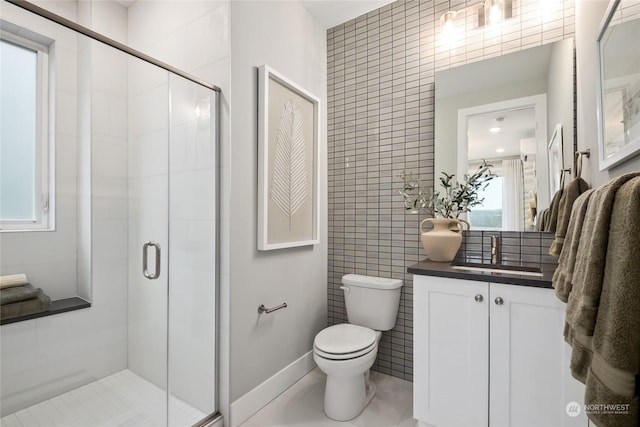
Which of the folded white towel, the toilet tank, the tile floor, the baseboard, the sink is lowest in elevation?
the tile floor

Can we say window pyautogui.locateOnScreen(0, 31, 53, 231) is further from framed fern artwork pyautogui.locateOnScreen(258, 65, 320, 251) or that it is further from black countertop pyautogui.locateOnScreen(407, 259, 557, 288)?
black countertop pyautogui.locateOnScreen(407, 259, 557, 288)

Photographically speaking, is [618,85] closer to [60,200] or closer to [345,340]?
[345,340]

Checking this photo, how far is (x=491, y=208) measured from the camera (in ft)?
6.27

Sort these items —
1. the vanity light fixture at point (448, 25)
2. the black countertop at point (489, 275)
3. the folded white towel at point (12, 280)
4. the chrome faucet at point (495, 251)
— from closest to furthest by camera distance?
the folded white towel at point (12, 280), the black countertop at point (489, 275), the chrome faucet at point (495, 251), the vanity light fixture at point (448, 25)

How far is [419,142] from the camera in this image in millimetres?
2141

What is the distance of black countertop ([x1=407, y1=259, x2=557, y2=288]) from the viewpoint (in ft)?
4.48

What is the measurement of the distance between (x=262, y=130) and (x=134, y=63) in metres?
0.69

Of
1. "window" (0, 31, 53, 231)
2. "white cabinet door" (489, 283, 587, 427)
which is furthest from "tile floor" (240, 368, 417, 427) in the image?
"window" (0, 31, 53, 231)

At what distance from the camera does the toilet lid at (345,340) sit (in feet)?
5.67

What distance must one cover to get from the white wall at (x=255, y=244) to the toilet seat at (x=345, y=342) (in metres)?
0.32

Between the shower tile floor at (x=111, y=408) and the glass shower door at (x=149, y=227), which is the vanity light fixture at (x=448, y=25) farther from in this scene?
the shower tile floor at (x=111, y=408)

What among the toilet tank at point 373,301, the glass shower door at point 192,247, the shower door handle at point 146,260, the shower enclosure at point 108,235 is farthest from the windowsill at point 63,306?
the toilet tank at point 373,301

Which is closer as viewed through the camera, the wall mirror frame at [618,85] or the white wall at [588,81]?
the wall mirror frame at [618,85]

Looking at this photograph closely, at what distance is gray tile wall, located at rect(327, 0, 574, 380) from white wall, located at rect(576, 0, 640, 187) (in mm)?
353
